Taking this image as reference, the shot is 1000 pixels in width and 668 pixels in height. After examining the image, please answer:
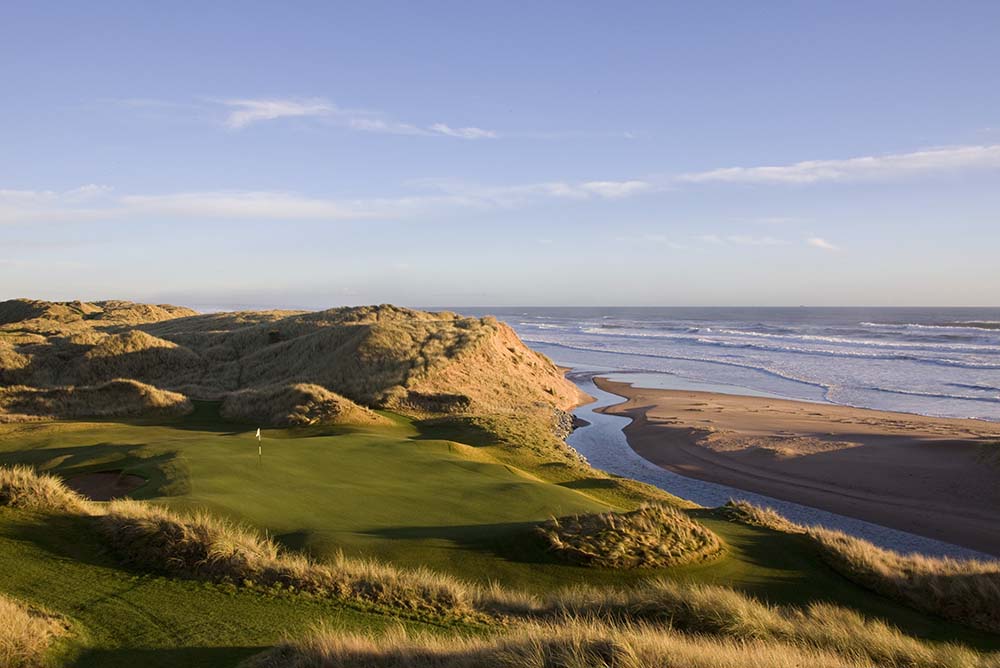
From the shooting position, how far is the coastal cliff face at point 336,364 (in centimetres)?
2789

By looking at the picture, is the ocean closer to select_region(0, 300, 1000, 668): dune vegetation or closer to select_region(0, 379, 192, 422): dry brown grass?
select_region(0, 300, 1000, 668): dune vegetation

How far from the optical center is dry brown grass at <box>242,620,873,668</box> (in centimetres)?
450

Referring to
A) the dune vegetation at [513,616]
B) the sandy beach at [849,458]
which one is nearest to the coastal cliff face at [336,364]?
the sandy beach at [849,458]

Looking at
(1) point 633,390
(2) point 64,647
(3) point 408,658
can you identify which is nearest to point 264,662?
(3) point 408,658

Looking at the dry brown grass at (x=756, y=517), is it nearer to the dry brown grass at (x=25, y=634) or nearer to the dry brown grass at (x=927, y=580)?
the dry brown grass at (x=927, y=580)

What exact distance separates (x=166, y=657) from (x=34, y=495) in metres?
4.06

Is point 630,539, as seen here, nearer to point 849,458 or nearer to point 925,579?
point 925,579

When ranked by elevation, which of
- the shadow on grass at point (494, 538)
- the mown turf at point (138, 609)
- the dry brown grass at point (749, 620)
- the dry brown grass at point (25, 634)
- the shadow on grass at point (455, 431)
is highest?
the dry brown grass at point (25, 634)

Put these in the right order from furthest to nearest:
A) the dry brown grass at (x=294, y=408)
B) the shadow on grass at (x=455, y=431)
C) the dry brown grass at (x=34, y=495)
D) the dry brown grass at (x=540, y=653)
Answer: the dry brown grass at (x=294, y=408) → the shadow on grass at (x=455, y=431) → the dry brown grass at (x=34, y=495) → the dry brown grass at (x=540, y=653)

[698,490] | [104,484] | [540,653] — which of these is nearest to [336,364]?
[698,490]

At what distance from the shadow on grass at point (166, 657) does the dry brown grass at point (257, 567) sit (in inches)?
57.2

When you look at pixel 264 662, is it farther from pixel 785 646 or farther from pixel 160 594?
pixel 785 646

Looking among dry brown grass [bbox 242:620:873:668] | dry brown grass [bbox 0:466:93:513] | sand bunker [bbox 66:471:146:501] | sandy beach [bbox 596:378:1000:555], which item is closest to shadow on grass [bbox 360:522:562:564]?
dry brown grass [bbox 242:620:873:668]

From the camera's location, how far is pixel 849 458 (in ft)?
70.0
